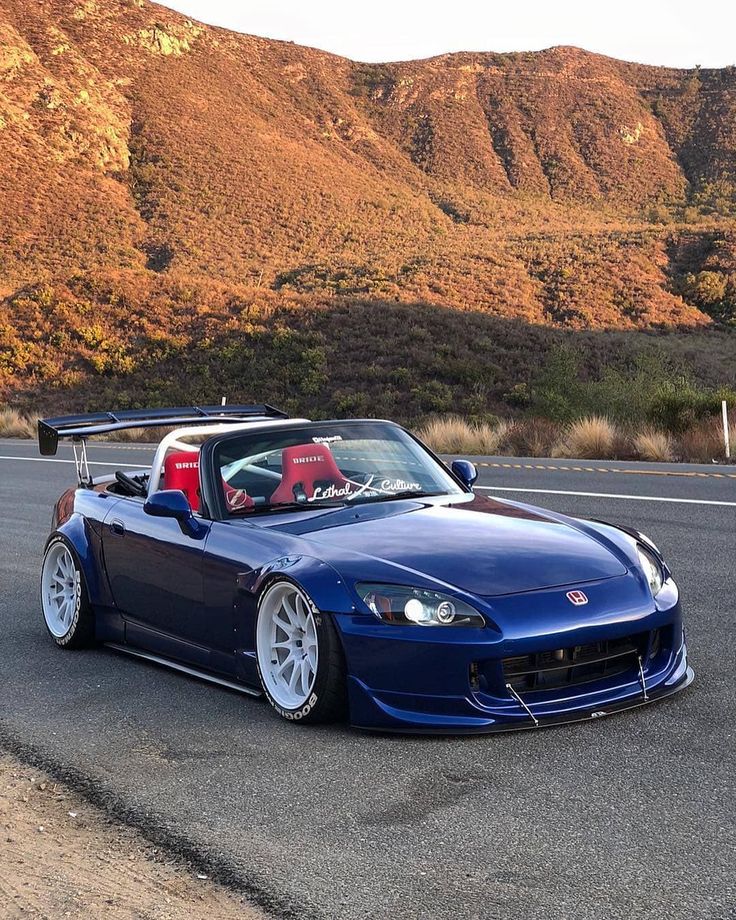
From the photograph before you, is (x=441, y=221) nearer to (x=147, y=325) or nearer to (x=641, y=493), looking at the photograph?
(x=147, y=325)

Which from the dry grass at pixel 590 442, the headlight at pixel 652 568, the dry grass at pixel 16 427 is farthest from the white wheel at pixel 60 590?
the dry grass at pixel 16 427

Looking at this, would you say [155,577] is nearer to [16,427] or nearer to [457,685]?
[457,685]

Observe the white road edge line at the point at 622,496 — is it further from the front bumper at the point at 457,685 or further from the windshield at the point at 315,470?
the front bumper at the point at 457,685

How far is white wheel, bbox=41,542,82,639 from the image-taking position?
7492mm

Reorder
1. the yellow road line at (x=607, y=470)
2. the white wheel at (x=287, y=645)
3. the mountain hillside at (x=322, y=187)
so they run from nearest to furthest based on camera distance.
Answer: the white wheel at (x=287, y=645)
the yellow road line at (x=607, y=470)
the mountain hillside at (x=322, y=187)

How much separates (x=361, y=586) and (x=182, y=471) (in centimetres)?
222

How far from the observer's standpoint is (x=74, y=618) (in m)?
7.39

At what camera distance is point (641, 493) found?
14727mm

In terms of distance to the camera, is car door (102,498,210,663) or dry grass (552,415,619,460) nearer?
car door (102,498,210,663)

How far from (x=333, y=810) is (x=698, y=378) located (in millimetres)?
42753

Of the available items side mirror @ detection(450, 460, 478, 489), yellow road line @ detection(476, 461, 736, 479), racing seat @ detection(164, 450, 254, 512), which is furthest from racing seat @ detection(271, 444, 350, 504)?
yellow road line @ detection(476, 461, 736, 479)

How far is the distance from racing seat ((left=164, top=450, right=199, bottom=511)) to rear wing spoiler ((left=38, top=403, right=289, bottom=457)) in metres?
0.31

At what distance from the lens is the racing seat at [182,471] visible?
721 cm

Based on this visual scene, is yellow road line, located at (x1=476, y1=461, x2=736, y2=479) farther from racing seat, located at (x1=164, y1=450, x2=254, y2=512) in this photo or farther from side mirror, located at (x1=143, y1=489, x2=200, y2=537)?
side mirror, located at (x1=143, y1=489, x2=200, y2=537)
